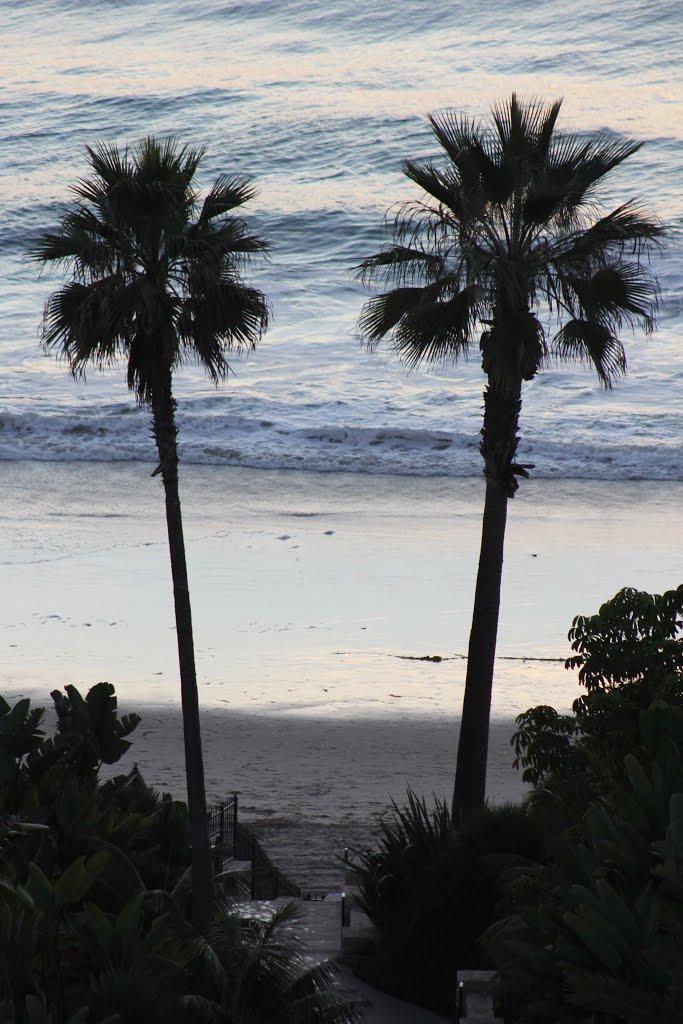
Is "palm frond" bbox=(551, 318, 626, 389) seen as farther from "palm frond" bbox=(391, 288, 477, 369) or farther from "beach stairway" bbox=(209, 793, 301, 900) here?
"beach stairway" bbox=(209, 793, 301, 900)

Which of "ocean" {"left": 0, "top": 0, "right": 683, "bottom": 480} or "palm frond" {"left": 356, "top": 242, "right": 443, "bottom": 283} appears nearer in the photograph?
"palm frond" {"left": 356, "top": 242, "right": 443, "bottom": 283}

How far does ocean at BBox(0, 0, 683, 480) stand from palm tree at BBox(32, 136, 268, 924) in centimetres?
2581

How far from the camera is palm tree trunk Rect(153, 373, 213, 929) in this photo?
10500 millimetres

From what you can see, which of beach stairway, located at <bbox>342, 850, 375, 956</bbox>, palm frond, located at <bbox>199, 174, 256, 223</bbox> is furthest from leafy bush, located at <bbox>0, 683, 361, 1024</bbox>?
palm frond, located at <bbox>199, 174, 256, 223</bbox>

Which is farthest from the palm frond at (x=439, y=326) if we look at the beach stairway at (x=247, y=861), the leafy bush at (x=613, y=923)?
the leafy bush at (x=613, y=923)

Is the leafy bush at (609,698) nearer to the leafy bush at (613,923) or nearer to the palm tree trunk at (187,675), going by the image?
the leafy bush at (613,923)

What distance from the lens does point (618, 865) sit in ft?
24.3

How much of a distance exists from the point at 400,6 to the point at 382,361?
119 feet

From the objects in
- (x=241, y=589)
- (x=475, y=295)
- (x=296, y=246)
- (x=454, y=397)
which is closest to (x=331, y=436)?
(x=454, y=397)

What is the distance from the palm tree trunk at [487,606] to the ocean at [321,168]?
Answer: 2353cm

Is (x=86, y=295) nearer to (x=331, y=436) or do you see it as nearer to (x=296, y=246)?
(x=331, y=436)

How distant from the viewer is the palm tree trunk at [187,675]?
413 inches

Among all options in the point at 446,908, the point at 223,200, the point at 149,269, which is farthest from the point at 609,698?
the point at 223,200

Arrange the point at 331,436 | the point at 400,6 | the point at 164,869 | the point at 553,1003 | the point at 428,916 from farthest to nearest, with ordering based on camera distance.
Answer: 1. the point at 400,6
2. the point at 331,436
3. the point at 164,869
4. the point at 428,916
5. the point at 553,1003
